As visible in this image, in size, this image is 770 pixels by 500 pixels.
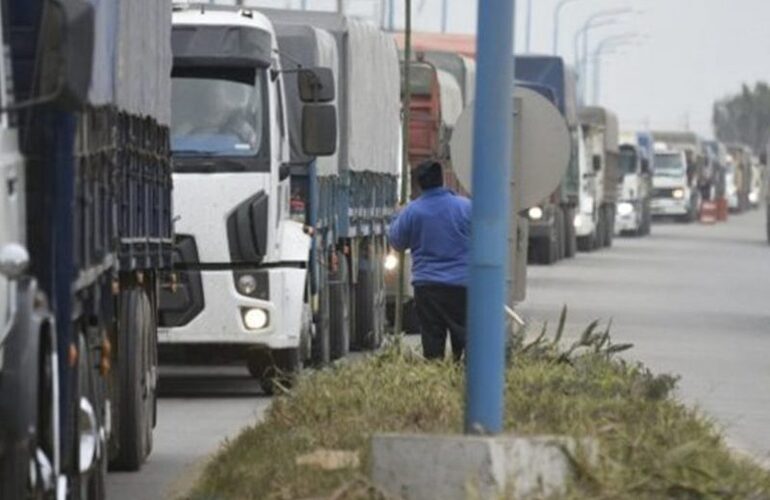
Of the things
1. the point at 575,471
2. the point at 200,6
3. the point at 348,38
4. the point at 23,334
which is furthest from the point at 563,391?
the point at 348,38

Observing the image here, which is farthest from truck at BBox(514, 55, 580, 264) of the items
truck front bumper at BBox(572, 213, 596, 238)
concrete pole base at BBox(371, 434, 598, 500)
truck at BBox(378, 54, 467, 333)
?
concrete pole base at BBox(371, 434, 598, 500)

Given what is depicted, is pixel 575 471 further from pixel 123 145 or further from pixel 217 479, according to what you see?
pixel 123 145

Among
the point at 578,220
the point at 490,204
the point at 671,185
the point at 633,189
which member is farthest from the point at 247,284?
the point at 671,185

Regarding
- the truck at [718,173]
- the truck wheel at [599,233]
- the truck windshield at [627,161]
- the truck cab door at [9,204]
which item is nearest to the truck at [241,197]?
the truck cab door at [9,204]

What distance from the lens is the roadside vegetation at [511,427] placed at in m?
13.0

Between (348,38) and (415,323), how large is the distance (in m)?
4.02

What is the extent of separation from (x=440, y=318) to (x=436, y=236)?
1.80 ft

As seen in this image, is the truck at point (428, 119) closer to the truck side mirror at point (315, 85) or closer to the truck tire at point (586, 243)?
the truck side mirror at point (315, 85)

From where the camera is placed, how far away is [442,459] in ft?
41.1

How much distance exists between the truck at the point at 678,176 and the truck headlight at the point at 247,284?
81.0 meters

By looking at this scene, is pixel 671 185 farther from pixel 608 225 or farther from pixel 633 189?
pixel 608 225

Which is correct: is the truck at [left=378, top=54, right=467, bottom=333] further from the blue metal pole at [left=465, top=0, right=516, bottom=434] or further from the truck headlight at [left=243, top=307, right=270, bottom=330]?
the blue metal pole at [left=465, top=0, right=516, bottom=434]

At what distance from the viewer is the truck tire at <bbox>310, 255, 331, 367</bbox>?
1071 inches

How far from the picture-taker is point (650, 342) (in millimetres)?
33562
